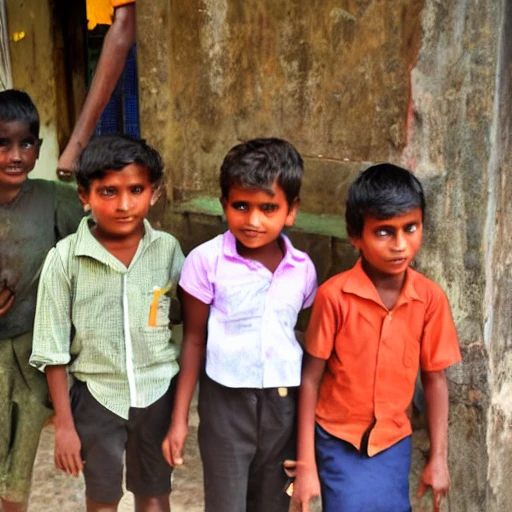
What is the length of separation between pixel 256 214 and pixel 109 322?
0.56 m

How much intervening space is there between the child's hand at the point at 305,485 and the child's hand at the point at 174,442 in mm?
358

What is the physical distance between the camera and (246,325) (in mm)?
2352

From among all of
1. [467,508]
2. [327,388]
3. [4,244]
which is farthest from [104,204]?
[467,508]

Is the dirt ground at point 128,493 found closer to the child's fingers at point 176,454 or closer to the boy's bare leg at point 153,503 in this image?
the boy's bare leg at point 153,503

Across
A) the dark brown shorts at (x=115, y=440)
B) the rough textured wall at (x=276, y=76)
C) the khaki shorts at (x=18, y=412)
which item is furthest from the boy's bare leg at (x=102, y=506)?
the rough textured wall at (x=276, y=76)

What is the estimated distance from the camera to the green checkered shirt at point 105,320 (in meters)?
2.40

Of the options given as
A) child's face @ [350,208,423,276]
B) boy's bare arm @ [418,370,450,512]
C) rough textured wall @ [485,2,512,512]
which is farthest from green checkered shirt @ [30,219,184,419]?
rough textured wall @ [485,2,512,512]

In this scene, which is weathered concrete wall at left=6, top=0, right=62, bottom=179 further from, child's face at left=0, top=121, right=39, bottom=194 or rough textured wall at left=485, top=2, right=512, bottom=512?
rough textured wall at left=485, top=2, right=512, bottom=512

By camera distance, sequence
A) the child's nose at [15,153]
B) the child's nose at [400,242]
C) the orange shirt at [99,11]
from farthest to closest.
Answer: the orange shirt at [99,11] → the child's nose at [15,153] → the child's nose at [400,242]

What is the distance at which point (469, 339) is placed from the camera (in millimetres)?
2844

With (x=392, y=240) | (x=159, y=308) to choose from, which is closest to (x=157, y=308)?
(x=159, y=308)

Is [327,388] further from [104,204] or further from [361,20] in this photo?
[361,20]

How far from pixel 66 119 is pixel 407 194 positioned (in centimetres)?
379

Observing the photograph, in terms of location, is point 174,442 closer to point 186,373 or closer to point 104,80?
point 186,373
